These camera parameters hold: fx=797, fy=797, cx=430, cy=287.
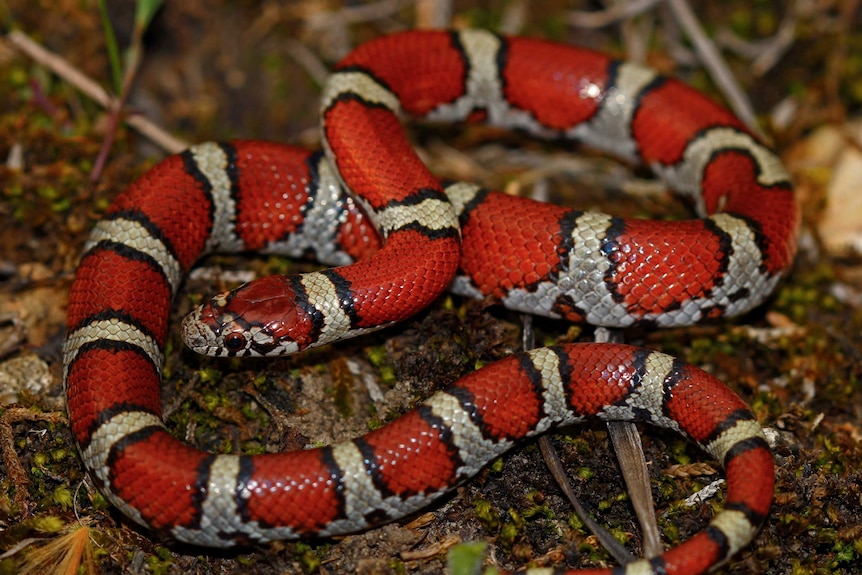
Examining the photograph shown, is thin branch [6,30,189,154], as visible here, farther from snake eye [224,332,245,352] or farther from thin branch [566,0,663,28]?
thin branch [566,0,663,28]

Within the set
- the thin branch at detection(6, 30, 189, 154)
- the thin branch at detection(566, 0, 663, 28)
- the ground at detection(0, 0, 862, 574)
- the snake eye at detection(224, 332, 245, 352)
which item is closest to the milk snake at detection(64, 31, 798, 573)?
the snake eye at detection(224, 332, 245, 352)

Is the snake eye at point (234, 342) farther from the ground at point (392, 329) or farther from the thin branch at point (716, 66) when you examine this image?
the thin branch at point (716, 66)

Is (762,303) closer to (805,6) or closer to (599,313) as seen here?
(599,313)

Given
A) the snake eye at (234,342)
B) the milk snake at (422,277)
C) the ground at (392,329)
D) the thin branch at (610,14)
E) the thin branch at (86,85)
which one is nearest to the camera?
the milk snake at (422,277)

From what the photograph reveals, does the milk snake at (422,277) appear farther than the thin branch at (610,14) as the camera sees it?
No

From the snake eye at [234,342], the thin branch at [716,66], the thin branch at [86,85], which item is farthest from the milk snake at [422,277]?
the thin branch at [86,85]

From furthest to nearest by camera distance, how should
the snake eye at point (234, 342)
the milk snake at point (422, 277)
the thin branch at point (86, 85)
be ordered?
the thin branch at point (86, 85), the snake eye at point (234, 342), the milk snake at point (422, 277)

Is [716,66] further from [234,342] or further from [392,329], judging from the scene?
[234,342]

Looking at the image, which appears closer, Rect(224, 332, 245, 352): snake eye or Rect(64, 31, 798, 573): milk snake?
Rect(64, 31, 798, 573): milk snake
